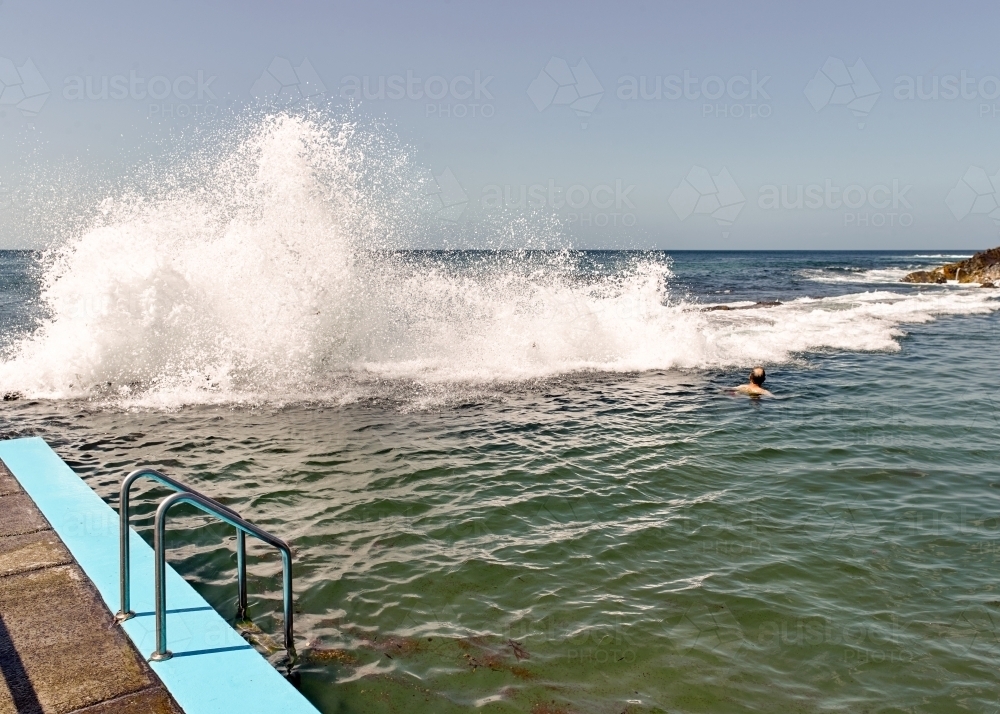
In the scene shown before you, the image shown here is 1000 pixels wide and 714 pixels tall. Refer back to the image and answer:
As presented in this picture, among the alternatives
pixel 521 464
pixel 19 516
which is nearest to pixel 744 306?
pixel 521 464

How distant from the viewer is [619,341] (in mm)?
15078

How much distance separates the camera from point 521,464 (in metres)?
7.80

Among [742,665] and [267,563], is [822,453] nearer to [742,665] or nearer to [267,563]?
[742,665]

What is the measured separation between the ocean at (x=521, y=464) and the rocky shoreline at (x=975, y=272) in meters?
26.7

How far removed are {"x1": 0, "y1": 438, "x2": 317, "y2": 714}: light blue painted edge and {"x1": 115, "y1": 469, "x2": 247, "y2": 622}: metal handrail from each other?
0.41 feet

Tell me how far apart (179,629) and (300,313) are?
32.6 feet

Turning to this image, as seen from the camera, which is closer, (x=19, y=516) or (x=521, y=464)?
(x=19, y=516)

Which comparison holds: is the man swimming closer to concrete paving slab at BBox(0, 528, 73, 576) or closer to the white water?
the white water

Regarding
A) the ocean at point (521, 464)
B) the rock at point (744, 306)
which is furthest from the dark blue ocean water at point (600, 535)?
the rock at point (744, 306)

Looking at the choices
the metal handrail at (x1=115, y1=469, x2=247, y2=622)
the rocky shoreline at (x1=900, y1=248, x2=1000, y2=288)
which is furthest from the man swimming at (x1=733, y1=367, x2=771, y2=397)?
the rocky shoreline at (x1=900, y1=248, x2=1000, y2=288)

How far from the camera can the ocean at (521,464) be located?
13.8ft

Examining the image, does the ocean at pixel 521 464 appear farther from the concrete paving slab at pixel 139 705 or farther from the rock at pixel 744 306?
the rock at pixel 744 306

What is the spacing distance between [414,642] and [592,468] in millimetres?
3741

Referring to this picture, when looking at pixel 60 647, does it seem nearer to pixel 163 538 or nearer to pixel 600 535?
pixel 163 538
